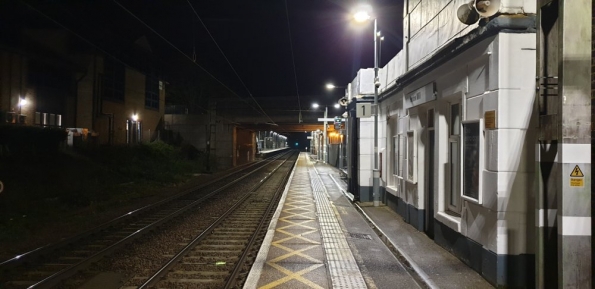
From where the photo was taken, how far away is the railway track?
6426mm

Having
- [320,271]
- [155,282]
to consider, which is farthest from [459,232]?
[155,282]

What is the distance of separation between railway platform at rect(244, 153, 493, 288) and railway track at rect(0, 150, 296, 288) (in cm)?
301

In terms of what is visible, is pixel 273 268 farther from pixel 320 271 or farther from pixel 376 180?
pixel 376 180

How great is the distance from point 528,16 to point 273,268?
Result: 5.24 metres

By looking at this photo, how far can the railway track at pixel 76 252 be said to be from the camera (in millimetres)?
6426

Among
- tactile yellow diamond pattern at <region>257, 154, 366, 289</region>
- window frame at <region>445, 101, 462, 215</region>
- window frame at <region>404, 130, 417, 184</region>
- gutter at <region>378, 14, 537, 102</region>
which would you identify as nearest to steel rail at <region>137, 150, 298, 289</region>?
tactile yellow diamond pattern at <region>257, 154, 366, 289</region>

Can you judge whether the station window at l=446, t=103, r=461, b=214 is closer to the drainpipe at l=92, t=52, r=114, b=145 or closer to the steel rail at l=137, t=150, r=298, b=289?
the steel rail at l=137, t=150, r=298, b=289

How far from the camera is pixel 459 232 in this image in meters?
6.90

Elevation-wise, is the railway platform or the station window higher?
the station window

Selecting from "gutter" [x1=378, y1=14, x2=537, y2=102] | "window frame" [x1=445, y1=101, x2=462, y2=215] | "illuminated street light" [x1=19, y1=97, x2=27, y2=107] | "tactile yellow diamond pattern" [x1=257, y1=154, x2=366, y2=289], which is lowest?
"tactile yellow diamond pattern" [x1=257, y1=154, x2=366, y2=289]

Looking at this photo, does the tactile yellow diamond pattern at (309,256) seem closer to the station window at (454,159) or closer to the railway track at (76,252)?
the station window at (454,159)

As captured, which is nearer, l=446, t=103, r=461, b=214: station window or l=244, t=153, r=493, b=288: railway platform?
l=244, t=153, r=493, b=288: railway platform

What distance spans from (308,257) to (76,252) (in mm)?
4561

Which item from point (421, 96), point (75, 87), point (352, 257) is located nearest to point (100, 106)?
point (75, 87)
